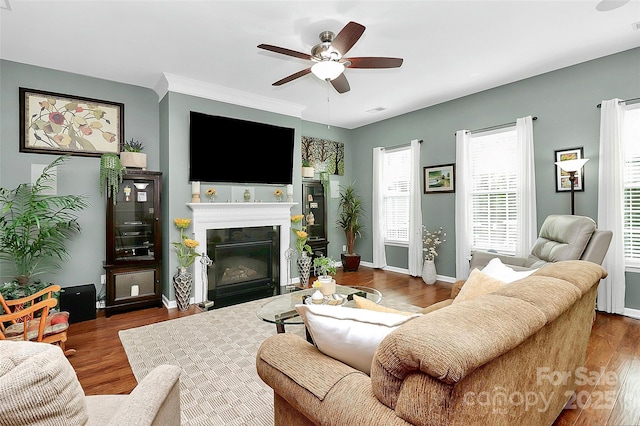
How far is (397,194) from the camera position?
5.91m

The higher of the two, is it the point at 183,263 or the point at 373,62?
the point at 373,62

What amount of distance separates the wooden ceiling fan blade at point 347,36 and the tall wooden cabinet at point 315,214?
3.33 m

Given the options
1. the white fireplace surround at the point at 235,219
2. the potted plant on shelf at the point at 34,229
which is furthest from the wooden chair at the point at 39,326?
the white fireplace surround at the point at 235,219

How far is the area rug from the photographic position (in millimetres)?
1964

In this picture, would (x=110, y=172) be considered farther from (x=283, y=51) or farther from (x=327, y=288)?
(x=327, y=288)

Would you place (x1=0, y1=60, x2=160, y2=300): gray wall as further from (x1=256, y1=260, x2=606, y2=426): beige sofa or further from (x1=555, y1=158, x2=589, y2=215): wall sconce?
(x1=555, y1=158, x2=589, y2=215): wall sconce

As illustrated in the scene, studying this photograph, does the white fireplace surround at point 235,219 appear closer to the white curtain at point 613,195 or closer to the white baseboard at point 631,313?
the white curtain at point 613,195

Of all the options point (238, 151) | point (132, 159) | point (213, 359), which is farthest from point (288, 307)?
point (132, 159)

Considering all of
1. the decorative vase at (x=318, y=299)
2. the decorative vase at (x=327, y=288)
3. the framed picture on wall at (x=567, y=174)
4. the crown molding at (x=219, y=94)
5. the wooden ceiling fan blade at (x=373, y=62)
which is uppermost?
the crown molding at (x=219, y=94)

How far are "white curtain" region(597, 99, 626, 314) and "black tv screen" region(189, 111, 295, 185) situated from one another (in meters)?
3.96

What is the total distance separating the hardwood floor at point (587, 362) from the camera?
76.7 inches

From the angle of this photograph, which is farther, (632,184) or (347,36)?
(632,184)

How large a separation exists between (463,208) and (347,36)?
3.34 m

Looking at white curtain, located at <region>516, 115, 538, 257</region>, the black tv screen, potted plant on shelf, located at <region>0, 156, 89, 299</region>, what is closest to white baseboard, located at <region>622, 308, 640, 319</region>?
white curtain, located at <region>516, 115, 538, 257</region>
